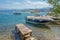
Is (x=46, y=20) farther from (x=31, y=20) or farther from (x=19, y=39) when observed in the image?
(x=19, y=39)

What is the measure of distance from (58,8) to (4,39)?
169 inches

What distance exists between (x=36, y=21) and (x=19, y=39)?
12.9 metres

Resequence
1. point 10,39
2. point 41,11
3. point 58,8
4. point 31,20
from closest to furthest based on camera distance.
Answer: point 58,8 < point 10,39 < point 31,20 < point 41,11

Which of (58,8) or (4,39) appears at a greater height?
(58,8)

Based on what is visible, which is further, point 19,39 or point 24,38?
point 19,39

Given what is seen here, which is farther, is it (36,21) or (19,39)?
(36,21)

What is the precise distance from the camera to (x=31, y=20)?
2606cm

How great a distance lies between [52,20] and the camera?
2427cm

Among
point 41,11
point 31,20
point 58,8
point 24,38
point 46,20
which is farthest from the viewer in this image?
point 41,11

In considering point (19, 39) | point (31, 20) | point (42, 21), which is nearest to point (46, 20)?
point (42, 21)

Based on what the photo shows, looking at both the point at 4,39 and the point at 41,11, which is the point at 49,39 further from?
the point at 41,11

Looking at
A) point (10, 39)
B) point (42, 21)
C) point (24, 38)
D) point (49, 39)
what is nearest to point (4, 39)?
point (10, 39)

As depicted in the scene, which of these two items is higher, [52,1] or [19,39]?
[52,1]

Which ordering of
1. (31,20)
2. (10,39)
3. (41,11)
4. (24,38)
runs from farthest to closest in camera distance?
(41,11) < (31,20) < (10,39) < (24,38)
